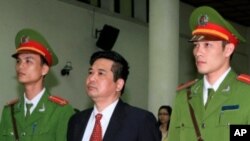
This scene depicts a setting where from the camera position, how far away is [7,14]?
5.85m

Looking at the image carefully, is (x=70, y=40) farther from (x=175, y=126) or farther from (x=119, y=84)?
(x=175, y=126)

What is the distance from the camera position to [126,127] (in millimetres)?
2508

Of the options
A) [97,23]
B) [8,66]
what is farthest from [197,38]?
[97,23]

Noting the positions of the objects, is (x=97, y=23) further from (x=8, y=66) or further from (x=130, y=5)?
(x=8, y=66)

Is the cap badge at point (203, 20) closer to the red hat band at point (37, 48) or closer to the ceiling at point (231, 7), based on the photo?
the red hat band at point (37, 48)

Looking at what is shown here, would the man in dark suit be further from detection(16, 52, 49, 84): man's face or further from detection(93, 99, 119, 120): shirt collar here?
detection(16, 52, 49, 84): man's face

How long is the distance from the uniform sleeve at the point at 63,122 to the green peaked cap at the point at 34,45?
0.32 metres

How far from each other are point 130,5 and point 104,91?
18.7 ft

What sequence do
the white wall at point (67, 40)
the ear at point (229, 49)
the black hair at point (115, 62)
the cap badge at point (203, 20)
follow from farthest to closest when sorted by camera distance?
the white wall at point (67, 40), the black hair at point (115, 62), the cap badge at point (203, 20), the ear at point (229, 49)

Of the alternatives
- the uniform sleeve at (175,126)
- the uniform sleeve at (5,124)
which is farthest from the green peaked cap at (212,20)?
the uniform sleeve at (5,124)

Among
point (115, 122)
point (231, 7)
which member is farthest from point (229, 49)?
point (231, 7)

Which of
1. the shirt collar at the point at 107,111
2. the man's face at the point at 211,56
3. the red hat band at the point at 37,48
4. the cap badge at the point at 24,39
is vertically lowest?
the shirt collar at the point at 107,111

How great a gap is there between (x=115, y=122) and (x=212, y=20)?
0.74 metres

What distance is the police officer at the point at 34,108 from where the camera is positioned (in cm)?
276
